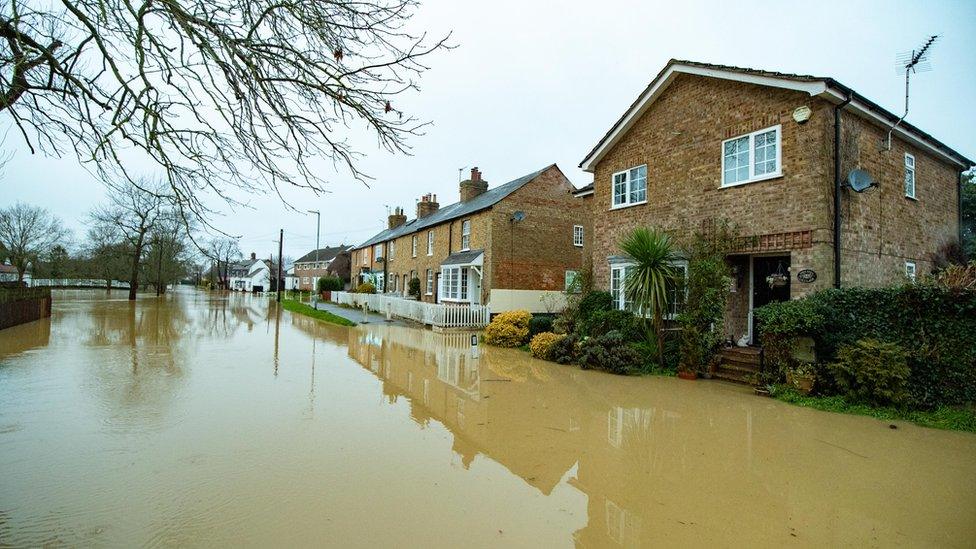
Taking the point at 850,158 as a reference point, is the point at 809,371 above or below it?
below

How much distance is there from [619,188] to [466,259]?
9.30m

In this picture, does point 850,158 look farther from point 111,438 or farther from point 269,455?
point 111,438

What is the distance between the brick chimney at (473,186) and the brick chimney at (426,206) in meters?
6.89

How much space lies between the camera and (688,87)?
12.7 meters

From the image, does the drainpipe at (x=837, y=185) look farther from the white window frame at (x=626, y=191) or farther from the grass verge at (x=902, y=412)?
the white window frame at (x=626, y=191)

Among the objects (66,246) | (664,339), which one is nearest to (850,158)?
(664,339)

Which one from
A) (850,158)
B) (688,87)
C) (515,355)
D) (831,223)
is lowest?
(515,355)

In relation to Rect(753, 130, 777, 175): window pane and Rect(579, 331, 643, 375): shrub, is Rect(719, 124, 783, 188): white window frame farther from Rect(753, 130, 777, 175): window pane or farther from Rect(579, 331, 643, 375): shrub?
Rect(579, 331, 643, 375): shrub

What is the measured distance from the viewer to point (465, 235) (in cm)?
2406

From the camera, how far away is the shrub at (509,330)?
51.1 feet

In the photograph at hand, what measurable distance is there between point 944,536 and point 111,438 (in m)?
8.47

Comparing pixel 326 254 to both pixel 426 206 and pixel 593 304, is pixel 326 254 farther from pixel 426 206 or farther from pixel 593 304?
pixel 593 304

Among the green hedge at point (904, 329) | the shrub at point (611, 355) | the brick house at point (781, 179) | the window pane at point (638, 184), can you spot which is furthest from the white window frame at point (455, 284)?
the green hedge at point (904, 329)

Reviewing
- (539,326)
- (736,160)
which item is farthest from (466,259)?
(736,160)
